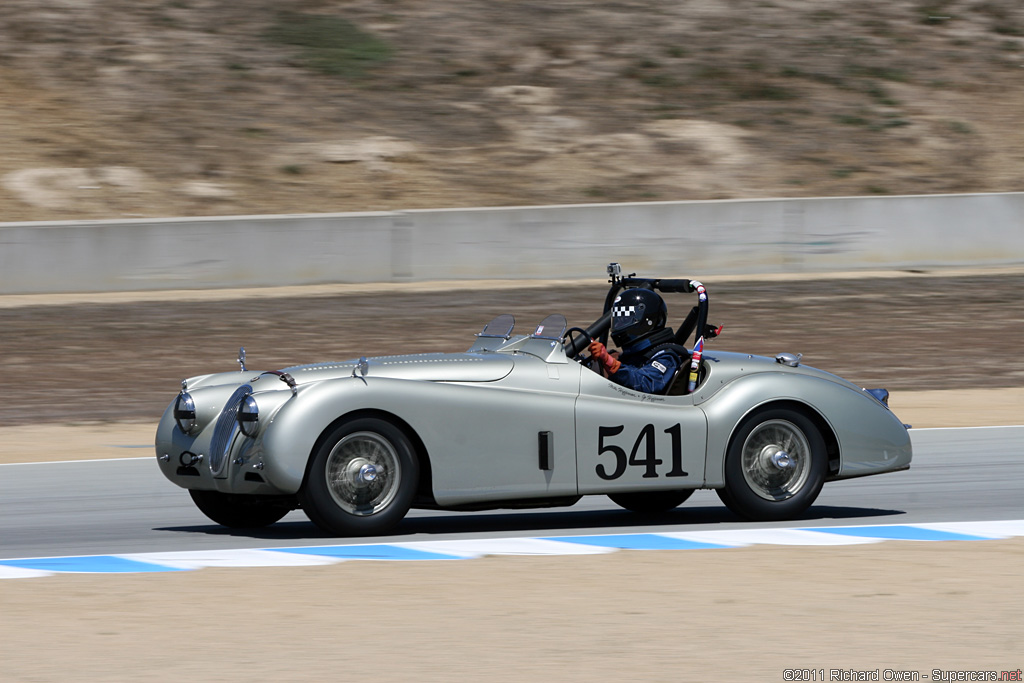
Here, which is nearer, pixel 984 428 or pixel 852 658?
pixel 852 658

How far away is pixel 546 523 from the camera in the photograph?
27.6 ft

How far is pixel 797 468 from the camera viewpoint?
802cm

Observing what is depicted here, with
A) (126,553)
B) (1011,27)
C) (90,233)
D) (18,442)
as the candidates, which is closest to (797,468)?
(126,553)

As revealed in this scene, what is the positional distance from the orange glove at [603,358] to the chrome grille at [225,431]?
5.71ft

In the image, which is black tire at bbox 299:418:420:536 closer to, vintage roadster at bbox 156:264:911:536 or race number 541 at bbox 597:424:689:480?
vintage roadster at bbox 156:264:911:536

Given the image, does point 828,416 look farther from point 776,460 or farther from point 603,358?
point 603,358

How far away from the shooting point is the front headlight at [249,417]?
7.13m

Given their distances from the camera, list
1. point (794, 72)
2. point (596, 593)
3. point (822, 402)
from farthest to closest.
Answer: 1. point (794, 72)
2. point (822, 402)
3. point (596, 593)

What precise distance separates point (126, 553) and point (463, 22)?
83.9 feet

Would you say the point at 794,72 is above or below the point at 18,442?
above

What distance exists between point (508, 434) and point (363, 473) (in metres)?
0.75

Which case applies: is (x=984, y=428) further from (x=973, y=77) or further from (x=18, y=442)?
(x=973, y=77)

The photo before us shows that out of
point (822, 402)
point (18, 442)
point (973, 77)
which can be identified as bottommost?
point (18, 442)

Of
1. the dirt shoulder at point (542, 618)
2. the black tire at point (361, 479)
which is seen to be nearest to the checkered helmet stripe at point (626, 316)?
the dirt shoulder at point (542, 618)
